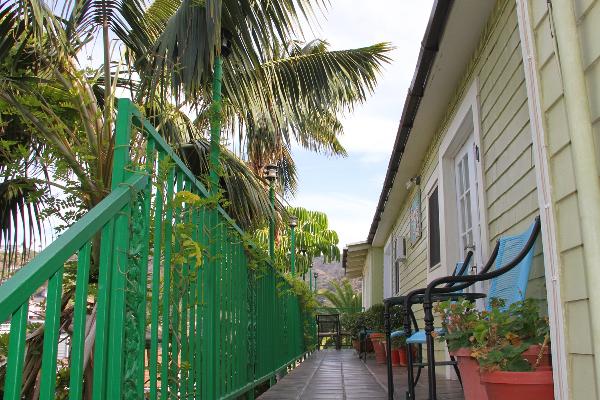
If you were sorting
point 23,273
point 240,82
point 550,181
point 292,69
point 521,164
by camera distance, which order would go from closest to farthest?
point 23,273, point 550,181, point 521,164, point 240,82, point 292,69

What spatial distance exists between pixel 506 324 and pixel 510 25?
1.89 metres

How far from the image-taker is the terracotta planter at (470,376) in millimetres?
2078

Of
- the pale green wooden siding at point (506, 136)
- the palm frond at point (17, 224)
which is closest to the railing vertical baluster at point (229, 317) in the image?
the pale green wooden siding at point (506, 136)

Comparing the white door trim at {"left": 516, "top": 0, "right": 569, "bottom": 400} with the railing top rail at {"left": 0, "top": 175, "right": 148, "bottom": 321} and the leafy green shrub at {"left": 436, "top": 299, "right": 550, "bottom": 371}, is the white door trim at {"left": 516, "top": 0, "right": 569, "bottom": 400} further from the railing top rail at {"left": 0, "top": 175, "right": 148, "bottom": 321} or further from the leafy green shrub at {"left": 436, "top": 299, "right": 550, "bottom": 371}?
the railing top rail at {"left": 0, "top": 175, "right": 148, "bottom": 321}

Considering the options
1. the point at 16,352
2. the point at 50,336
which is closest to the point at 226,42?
the point at 50,336

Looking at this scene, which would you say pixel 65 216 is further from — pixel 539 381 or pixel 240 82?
pixel 539 381

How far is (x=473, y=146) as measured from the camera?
14.0ft

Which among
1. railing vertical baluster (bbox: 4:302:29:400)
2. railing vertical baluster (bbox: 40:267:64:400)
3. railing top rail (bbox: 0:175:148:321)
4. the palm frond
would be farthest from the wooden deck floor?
railing vertical baluster (bbox: 4:302:29:400)

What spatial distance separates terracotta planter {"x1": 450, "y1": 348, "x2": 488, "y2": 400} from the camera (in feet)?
6.82

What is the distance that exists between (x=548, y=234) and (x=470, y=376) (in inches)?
26.7

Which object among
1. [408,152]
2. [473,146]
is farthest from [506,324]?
[408,152]

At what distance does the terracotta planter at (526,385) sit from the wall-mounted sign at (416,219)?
5102 millimetres

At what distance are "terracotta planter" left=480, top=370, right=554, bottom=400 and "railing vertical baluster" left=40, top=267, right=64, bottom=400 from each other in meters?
1.38

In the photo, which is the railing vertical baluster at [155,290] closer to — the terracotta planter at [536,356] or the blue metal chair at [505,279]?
the blue metal chair at [505,279]
